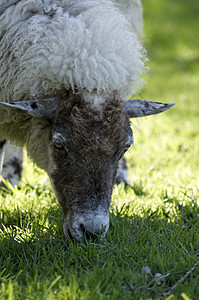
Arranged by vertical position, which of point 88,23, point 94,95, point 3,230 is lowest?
point 3,230

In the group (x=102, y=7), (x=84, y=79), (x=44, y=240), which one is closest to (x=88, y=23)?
(x=102, y=7)

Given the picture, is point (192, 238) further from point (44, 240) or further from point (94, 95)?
point (94, 95)

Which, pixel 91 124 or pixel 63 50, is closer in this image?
pixel 91 124

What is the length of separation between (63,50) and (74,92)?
0.36m

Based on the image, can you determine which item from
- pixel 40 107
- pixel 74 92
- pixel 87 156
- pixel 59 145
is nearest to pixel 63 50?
pixel 74 92

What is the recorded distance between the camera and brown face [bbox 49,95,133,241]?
318 centimetres

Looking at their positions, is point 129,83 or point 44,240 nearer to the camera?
point 44,240

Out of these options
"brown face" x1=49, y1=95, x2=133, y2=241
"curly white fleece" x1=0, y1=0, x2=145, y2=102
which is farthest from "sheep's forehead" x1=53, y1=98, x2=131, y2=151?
"curly white fleece" x1=0, y1=0, x2=145, y2=102

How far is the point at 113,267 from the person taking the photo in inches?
115

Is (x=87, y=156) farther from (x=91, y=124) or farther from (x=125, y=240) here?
(x=125, y=240)

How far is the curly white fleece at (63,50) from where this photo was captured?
334 cm

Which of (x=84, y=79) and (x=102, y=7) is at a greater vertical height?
(x=102, y=7)

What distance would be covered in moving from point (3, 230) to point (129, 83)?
Result: 1.74 metres

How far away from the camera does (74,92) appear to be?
3328mm
